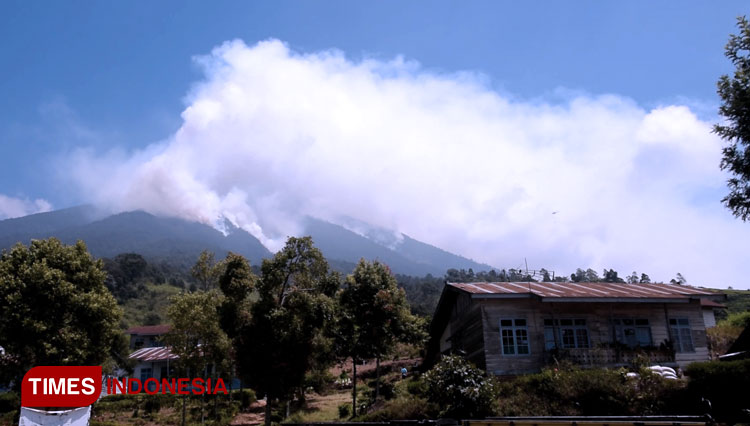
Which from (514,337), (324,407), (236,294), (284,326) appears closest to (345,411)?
(324,407)

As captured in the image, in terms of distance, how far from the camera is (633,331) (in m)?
25.2

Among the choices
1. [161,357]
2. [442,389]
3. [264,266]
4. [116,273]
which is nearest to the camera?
[442,389]

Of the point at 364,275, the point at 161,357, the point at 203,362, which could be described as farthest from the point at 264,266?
the point at 161,357

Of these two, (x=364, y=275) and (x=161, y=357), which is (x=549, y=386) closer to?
(x=364, y=275)

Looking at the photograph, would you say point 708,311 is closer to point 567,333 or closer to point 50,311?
point 567,333

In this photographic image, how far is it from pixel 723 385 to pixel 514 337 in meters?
9.17

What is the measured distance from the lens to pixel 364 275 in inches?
1058

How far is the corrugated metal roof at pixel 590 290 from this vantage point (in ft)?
78.4

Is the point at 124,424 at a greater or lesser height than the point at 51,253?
lesser

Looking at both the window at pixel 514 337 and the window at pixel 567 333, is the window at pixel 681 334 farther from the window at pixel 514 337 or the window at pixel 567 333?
the window at pixel 514 337

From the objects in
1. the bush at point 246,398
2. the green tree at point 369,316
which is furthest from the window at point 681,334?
the bush at point 246,398

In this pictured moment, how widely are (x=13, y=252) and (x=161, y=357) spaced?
25.7 m

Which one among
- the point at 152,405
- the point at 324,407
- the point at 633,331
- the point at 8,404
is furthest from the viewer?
the point at 152,405

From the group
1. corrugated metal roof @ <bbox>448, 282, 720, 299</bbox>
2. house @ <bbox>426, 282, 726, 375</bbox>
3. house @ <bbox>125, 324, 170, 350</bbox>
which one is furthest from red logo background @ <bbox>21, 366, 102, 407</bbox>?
house @ <bbox>125, 324, 170, 350</bbox>
